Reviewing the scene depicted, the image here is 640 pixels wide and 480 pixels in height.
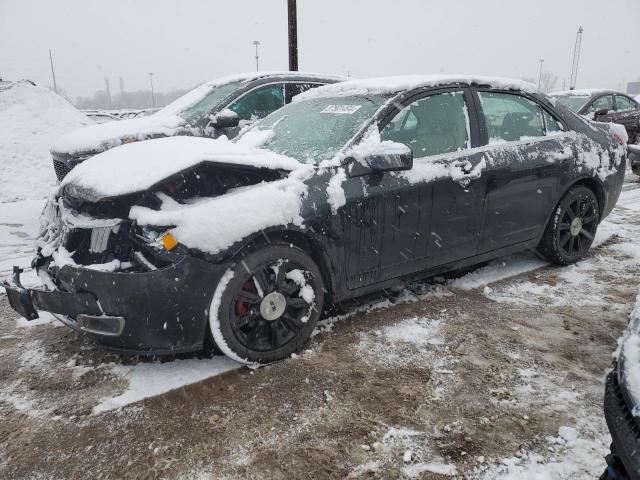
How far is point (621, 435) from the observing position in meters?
1.38

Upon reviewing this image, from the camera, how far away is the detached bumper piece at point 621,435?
1308 mm

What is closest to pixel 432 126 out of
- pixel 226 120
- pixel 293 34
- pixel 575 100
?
pixel 226 120

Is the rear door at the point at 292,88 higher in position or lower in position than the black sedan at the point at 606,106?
higher

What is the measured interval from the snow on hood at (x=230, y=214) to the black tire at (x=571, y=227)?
2.48m

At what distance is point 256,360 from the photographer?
2.71 metres

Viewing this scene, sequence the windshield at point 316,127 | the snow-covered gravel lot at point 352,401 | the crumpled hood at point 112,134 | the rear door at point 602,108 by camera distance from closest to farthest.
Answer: the snow-covered gravel lot at point 352,401
the windshield at point 316,127
the crumpled hood at point 112,134
the rear door at point 602,108

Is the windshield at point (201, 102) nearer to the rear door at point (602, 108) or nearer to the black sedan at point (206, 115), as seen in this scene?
the black sedan at point (206, 115)

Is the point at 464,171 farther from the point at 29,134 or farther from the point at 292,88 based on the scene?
the point at 29,134

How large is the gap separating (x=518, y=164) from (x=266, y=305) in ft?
7.43

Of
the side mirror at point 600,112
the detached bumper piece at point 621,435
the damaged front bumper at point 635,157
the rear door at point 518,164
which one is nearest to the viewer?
the detached bumper piece at point 621,435

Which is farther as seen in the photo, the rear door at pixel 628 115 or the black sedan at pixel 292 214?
the rear door at pixel 628 115

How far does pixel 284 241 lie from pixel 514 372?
1.49 metres

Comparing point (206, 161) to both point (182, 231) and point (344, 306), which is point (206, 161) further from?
point (344, 306)

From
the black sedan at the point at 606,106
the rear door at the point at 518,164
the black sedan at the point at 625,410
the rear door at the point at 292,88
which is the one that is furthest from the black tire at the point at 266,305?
the black sedan at the point at 606,106
